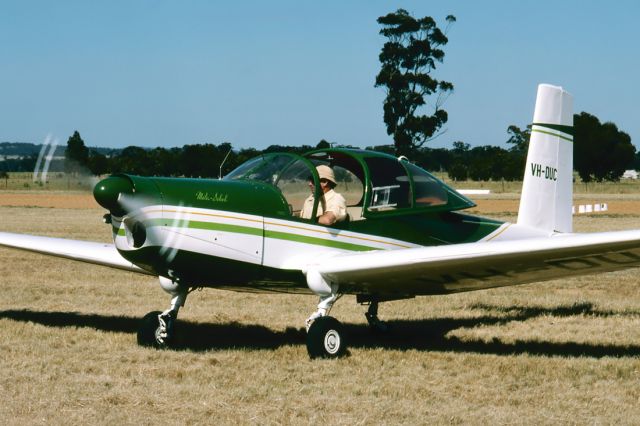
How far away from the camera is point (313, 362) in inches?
314

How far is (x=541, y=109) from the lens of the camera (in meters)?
10.8

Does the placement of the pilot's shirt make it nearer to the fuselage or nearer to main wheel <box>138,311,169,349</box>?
the fuselage

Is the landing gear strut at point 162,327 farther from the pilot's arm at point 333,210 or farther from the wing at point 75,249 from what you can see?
the pilot's arm at point 333,210

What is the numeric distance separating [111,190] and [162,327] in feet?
6.40

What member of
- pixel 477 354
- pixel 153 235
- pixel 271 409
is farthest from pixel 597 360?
pixel 153 235

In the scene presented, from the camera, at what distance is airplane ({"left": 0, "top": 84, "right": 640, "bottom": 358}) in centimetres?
761

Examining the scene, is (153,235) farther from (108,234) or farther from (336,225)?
(108,234)

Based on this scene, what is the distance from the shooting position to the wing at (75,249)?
9.80 meters

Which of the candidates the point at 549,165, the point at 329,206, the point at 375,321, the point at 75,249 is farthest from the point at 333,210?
the point at 549,165

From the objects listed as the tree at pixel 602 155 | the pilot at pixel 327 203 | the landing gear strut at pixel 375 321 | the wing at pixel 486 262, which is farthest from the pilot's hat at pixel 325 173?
the tree at pixel 602 155

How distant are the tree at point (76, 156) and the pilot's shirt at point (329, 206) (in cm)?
208

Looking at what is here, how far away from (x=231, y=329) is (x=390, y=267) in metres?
2.81

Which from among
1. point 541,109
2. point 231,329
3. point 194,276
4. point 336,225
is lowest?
point 231,329

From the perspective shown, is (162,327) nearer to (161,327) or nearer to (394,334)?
(161,327)
